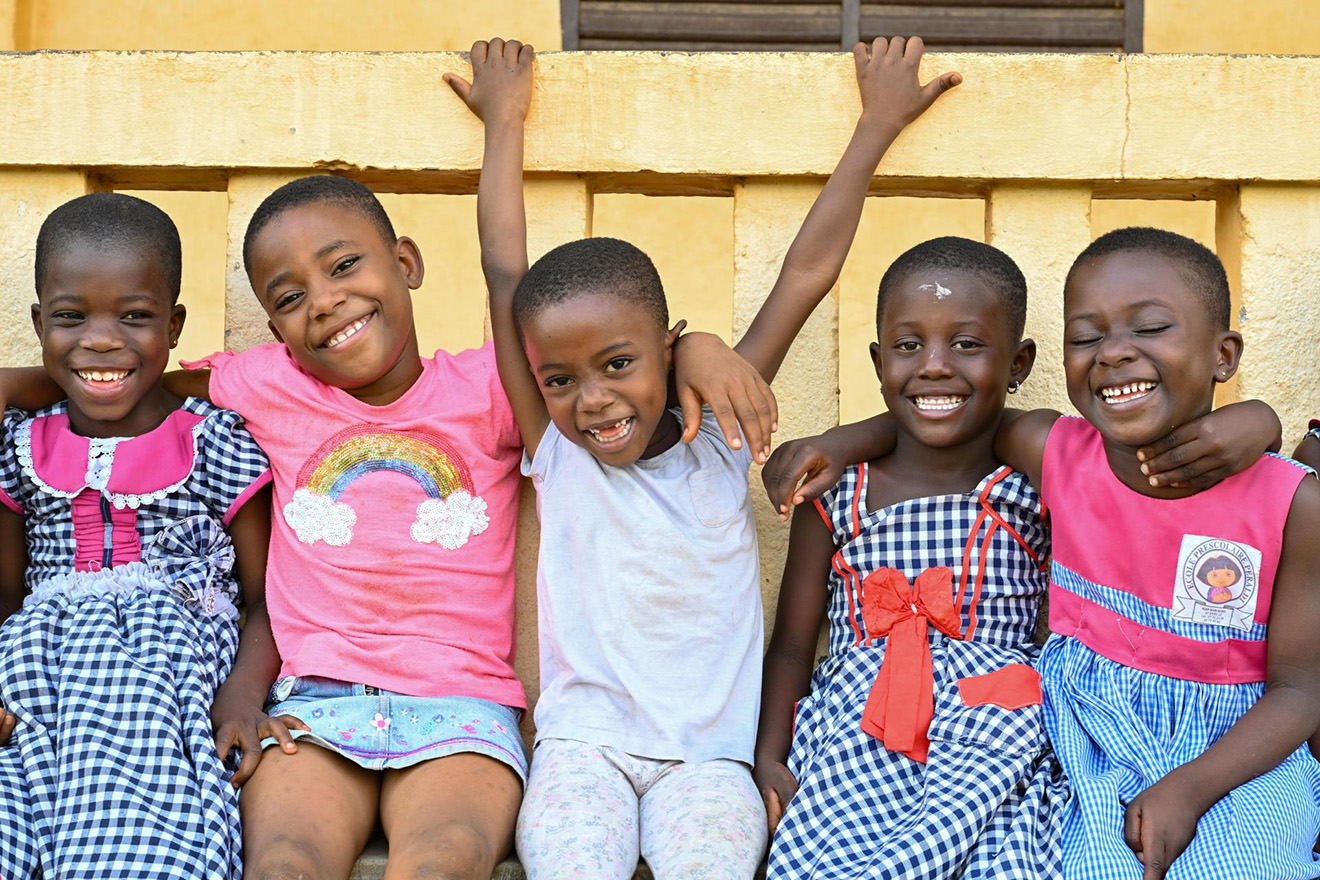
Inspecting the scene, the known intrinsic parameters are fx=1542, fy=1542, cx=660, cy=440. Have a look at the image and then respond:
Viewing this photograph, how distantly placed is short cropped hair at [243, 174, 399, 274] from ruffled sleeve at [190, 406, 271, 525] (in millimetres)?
307

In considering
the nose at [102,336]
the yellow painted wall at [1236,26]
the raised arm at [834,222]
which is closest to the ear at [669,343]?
the raised arm at [834,222]

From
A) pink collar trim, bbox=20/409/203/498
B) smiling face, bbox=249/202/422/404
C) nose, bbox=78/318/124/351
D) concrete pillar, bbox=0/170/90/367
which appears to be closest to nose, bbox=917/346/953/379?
smiling face, bbox=249/202/422/404

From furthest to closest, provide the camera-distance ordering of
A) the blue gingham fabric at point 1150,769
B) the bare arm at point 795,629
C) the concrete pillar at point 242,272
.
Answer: the concrete pillar at point 242,272 < the bare arm at point 795,629 < the blue gingham fabric at point 1150,769

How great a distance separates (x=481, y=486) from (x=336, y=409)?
0.99ft

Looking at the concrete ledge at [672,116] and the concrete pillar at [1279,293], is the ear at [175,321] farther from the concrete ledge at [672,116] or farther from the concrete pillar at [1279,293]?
the concrete pillar at [1279,293]

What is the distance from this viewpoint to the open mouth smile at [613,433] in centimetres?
264

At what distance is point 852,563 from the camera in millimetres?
2740

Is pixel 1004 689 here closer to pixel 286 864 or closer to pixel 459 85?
pixel 286 864

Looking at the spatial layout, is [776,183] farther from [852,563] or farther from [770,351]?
[852,563]

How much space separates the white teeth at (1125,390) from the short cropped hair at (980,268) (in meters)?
0.28

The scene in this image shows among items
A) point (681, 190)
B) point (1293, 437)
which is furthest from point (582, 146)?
point (1293, 437)

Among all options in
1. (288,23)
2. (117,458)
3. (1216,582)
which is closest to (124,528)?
(117,458)

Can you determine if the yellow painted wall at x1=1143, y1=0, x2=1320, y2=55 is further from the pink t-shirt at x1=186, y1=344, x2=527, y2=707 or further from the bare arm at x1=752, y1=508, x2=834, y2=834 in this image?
the pink t-shirt at x1=186, y1=344, x2=527, y2=707

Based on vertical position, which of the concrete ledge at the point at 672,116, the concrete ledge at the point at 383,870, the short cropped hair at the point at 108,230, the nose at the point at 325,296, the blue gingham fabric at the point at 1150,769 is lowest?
the concrete ledge at the point at 383,870
